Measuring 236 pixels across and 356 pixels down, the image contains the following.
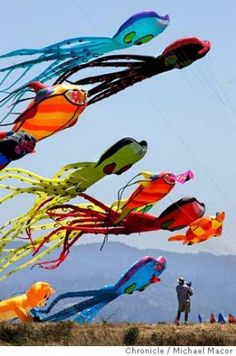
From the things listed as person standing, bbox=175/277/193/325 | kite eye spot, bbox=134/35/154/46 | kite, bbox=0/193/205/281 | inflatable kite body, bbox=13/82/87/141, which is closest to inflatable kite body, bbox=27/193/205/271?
kite, bbox=0/193/205/281

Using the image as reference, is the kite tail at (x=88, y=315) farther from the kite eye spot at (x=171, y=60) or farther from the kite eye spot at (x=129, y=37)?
the kite eye spot at (x=129, y=37)

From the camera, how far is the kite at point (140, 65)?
21.1m

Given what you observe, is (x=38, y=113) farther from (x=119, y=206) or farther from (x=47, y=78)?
(x=119, y=206)

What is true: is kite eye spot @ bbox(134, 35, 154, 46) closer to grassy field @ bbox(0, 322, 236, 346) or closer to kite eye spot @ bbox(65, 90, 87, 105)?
kite eye spot @ bbox(65, 90, 87, 105)

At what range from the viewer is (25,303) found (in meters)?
24.3

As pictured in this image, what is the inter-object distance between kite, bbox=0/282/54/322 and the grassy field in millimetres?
2125

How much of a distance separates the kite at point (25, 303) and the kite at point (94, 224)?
139 cm

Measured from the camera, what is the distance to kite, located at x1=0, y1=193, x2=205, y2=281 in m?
22.8

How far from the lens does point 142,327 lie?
21.9 m

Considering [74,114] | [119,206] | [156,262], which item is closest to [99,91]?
[74,114]

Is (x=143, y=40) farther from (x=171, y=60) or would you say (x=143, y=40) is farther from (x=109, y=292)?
(x=109, y=292)

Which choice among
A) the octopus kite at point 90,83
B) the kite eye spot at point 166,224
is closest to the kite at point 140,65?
the octopus kite at point 90,83

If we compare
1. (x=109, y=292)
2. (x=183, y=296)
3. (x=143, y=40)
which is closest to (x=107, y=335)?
(x=183, y=296)

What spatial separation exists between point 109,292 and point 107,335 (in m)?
3.36
